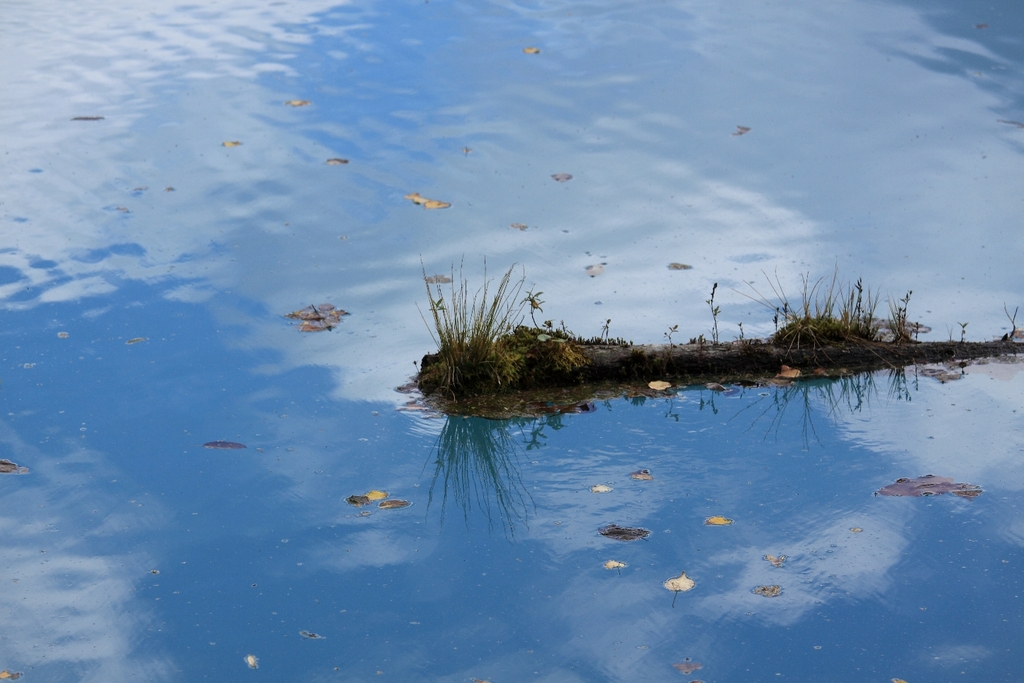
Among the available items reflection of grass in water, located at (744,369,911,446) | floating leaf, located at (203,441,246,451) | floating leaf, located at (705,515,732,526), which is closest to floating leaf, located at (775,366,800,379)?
reflection of grass in water, located at (744,369,911,446)

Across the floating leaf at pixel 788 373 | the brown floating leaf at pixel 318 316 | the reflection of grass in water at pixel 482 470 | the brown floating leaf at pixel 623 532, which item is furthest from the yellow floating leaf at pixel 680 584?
the brown floating leaf at pixel 318 316

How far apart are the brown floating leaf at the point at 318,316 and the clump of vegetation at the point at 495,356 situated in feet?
2.59

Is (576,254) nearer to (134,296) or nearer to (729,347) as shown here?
(729,347)

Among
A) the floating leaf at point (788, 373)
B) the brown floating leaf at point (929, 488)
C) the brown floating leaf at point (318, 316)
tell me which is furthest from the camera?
the brown floating leaf at point (318, 316)

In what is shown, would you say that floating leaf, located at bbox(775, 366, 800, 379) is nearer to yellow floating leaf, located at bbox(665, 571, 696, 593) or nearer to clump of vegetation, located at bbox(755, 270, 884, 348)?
clump of vegetation, located at bbox(755, 270, 884, 348)

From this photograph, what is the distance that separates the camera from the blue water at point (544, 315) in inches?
129

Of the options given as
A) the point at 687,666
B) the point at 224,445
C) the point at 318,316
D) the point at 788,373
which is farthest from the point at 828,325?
the point at 224,445

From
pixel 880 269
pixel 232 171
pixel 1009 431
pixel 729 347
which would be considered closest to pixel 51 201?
pixel 232 171

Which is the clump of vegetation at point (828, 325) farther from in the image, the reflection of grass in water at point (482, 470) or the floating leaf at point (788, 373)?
the reflection of grass in water at point (482, 470)

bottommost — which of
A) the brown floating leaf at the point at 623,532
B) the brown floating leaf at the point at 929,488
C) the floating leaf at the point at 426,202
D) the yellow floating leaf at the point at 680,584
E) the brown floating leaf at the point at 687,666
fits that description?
the brown floating leaf at the point at 687,666

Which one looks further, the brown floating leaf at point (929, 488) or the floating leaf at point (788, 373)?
the floating leaf at point (788, 373)

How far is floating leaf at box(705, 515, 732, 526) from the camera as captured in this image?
3.74 m

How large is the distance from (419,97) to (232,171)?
210cm

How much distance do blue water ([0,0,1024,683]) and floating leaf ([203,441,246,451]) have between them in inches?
1.8
